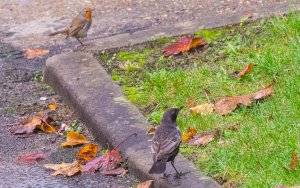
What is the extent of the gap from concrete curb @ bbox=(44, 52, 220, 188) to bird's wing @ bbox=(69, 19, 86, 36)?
22.1 inches

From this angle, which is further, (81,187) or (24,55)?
(24,55)

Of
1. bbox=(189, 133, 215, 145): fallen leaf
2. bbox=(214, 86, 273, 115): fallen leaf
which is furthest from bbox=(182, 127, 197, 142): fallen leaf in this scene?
bbox=(214, 86, 273, 115): fallen leaf

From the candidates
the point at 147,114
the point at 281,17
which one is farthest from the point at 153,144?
the point at 281,17

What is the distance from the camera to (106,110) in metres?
6.00

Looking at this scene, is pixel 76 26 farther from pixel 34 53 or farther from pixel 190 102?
pixel 190 102

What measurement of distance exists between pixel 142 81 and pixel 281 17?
146 centimetres

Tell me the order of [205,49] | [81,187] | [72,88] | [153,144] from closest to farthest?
[153,144], [81,187], [72,88], [205,49]

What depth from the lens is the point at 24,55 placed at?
7938 millimetres

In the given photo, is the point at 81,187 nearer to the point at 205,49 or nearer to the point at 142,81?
the point at 142,81

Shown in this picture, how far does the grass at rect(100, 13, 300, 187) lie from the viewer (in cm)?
487

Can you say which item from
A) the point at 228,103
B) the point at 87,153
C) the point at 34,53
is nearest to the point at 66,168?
the point at 87,153

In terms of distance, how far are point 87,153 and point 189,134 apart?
72cm

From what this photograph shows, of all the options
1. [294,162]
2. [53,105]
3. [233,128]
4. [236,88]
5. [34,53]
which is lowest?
[34,53]

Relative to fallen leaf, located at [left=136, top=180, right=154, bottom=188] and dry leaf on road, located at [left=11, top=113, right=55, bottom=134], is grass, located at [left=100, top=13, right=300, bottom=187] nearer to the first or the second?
fallen leaf, located at [left=136, top=180, right=154, bottom=188]
